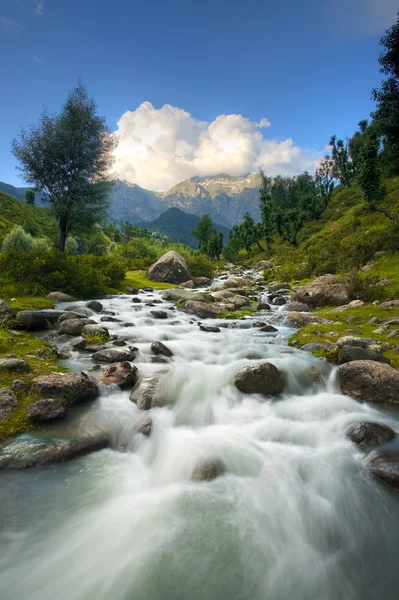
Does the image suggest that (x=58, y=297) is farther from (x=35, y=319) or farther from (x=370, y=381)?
(x=370, y=381)

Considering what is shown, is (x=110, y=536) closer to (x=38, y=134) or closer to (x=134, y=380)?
(x=134, y=380)

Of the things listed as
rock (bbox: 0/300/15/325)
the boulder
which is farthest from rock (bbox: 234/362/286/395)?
rock (bbox: 0/300/15/325)

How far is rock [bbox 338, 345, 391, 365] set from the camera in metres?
8.52

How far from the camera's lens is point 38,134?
25031 mm

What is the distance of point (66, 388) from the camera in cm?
670

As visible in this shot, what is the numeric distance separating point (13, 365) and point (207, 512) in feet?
19.0

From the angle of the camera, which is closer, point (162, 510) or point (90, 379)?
point (162, 510)

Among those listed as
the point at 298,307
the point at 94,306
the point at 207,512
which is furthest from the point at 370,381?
the point at 94,306

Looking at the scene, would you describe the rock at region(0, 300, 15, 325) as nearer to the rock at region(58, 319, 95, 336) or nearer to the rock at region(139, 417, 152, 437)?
the rock at region(58, 319, 95, 336)

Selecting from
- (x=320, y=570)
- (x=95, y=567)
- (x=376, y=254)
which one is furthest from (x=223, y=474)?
(x=376, y=254)

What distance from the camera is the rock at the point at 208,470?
5.32 meters

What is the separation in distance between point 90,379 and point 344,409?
652 cm

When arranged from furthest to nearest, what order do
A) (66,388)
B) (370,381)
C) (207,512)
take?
(370,381)
(66,388)
(207,512)

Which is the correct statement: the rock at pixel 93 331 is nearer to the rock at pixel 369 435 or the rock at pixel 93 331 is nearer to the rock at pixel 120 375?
the rock at pixel 120 375
